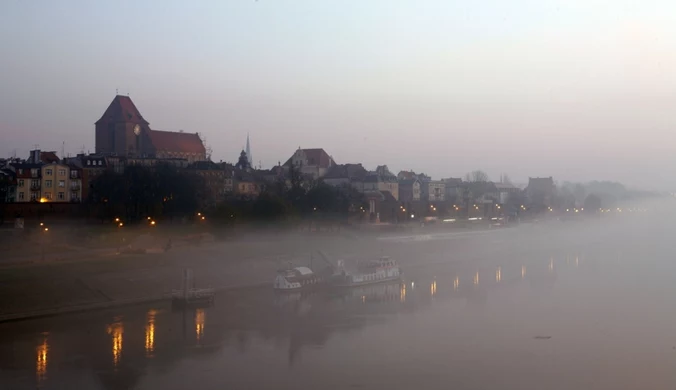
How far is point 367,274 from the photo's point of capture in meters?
20.0

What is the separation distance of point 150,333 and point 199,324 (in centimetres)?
122

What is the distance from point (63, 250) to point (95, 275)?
11.2 feet

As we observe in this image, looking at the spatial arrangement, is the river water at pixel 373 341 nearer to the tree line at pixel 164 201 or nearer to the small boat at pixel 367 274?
the small boat at pixel 367 274

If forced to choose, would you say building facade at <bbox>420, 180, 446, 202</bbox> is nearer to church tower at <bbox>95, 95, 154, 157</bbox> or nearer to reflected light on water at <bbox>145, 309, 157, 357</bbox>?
church tower at <bbox>95, 95, 154, 157</bbox>

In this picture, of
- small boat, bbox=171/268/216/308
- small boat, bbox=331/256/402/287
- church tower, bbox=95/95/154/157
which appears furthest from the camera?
church tower, bbox=95/95/154/157

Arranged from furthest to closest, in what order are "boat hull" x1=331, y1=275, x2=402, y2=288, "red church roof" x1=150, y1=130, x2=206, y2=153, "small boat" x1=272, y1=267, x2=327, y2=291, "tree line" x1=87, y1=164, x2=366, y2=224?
"red church roof" x1=150, y1=130, x2=206, y2=153
"tree line" x1=87, y1=164, x2=366, y2=224
"boat hull" x1=331, y1=275, x2=402, y2=288
"small boat" x1=272, y1=267, x2=327, y2=291

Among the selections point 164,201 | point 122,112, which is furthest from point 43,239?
point 122,112

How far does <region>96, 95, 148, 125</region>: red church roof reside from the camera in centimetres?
3981

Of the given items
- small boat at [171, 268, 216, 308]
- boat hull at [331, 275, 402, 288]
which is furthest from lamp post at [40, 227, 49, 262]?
boat hull at [331, 275, 402, 288]

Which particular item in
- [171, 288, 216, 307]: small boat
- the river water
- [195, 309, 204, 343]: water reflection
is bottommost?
the river water

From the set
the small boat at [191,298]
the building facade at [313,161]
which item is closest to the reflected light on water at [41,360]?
the small boat at [191,298]

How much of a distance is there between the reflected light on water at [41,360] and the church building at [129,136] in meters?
27.6

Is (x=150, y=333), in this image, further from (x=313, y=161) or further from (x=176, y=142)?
(x=313, y=161)

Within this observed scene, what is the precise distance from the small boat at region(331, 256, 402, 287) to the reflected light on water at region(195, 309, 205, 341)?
503 centimetres
